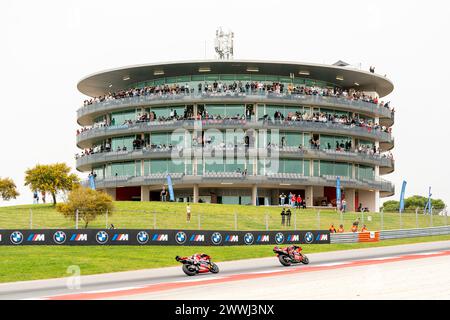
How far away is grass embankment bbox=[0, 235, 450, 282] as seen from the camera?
1236 inches

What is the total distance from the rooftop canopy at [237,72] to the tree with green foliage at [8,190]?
1545cm

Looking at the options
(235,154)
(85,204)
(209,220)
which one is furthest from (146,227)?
(235,154)

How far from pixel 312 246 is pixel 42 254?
16.6m

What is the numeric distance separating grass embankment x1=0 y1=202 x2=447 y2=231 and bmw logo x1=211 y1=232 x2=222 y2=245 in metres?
2.76

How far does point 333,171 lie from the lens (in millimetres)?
76188

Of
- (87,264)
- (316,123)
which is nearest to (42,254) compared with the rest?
(87,264)

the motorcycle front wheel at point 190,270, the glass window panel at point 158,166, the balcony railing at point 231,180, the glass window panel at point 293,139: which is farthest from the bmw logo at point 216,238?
the glass window panel at point 293,139

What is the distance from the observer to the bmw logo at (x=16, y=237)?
37.0m

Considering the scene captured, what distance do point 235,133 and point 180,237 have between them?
3374cm

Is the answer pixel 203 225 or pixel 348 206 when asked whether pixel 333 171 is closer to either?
pixel 348 206

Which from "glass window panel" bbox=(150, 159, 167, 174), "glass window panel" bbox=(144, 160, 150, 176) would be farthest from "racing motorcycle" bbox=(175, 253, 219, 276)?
"glass window panel" bbox=(144, 160, 150, 176)

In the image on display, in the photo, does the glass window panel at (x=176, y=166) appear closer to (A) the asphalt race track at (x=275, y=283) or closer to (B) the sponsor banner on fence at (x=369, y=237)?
(B) the sponsor banner on fence at (x=369, y=237)

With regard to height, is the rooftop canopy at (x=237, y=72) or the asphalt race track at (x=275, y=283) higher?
the rooftop canopy at (x=237, y=72)

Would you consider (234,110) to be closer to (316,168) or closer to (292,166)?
(292,166)
